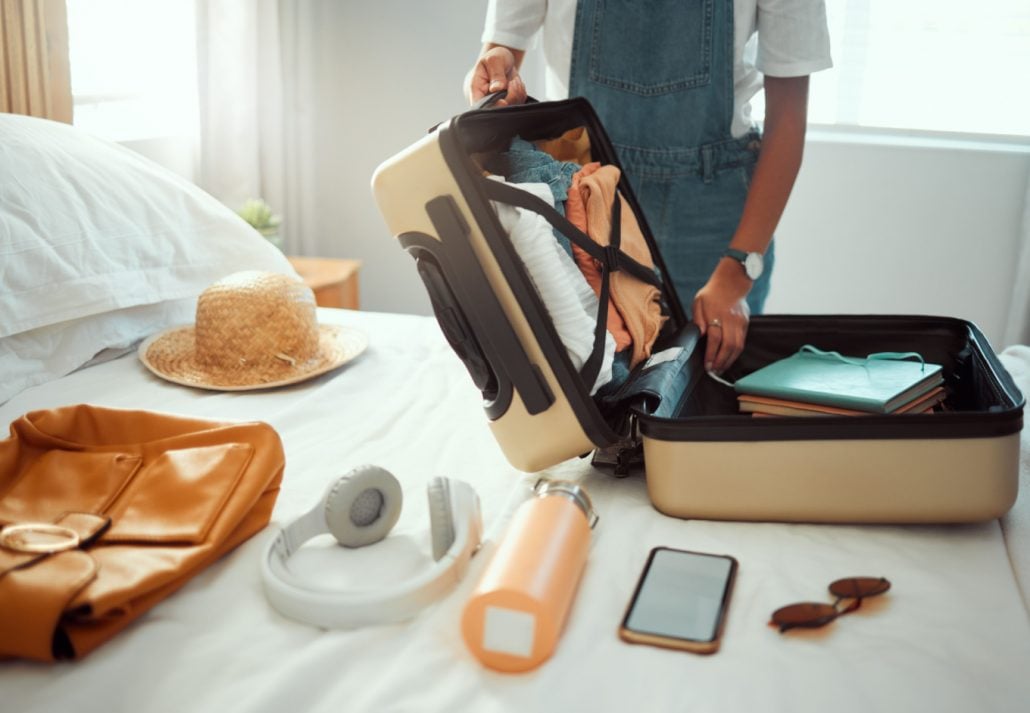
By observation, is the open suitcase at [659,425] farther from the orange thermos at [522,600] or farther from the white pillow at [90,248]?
the white pillow at [90,248]

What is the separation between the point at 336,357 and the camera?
1467 millimetres

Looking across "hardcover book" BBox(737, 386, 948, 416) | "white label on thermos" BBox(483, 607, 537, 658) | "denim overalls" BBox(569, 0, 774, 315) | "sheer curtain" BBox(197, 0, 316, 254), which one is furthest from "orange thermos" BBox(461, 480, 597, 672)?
"sheer curtain" BBox(197, 0, 316, 254)

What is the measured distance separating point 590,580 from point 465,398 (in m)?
0.52

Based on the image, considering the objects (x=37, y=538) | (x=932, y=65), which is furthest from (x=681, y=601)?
(x=932, y=65)

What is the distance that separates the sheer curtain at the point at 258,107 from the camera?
2.44 metres

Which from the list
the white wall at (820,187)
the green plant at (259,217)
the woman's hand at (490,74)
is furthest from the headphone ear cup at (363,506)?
the white wall at (820,187)

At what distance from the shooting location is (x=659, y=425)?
95cm

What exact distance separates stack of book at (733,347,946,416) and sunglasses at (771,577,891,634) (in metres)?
0.25

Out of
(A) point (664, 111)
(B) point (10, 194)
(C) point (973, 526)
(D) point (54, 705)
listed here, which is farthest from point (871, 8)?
(D) point (54, 705)

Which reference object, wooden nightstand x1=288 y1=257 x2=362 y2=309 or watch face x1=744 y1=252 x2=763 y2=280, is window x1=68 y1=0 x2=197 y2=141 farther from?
watch face x1=744 y1=252 x2=763 y2=280

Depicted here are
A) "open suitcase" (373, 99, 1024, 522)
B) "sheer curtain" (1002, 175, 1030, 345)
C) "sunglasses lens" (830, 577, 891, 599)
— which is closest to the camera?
"sunglasses lens" (830, 577, 891, 599)

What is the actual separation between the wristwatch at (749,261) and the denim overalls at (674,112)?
197 mm

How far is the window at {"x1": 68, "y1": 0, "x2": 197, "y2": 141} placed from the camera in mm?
2162

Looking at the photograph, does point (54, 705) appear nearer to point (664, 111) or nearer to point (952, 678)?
point (952, 678)
